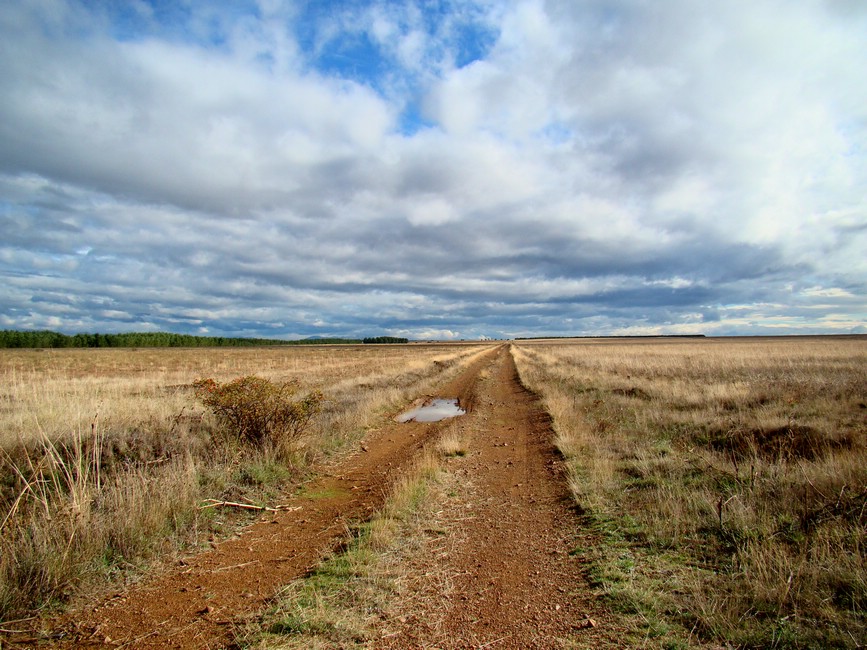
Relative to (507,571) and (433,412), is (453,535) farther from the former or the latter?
(433,412)

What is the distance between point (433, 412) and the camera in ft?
60.3

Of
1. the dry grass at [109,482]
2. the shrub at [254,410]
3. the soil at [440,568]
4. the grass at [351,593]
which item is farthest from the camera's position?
the shrub at [254,410]

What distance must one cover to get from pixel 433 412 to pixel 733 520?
13.1 m

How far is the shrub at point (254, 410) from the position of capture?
9.57 meters

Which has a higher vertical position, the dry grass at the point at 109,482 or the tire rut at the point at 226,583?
the dry grass at the point at 109,482

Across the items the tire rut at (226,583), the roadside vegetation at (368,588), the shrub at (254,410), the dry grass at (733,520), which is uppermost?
the shrub at (254,410)

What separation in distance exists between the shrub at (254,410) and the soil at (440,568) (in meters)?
1.51

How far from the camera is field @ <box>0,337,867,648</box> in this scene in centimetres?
411

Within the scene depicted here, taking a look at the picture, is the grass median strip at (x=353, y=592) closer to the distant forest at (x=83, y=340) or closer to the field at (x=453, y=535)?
A: the field at (x=453, y=535)

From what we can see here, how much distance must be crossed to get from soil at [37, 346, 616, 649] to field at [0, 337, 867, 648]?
0.03 metres

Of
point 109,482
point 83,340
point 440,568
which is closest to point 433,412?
point 109,482

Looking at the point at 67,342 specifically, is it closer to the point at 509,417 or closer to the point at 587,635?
the point at 509,417

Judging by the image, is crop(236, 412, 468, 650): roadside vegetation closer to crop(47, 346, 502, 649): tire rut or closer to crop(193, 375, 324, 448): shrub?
crop(47, 346, 502, 649): tire rut

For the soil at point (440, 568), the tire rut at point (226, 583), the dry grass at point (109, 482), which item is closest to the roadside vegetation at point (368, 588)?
the soil at point (440, 568)
